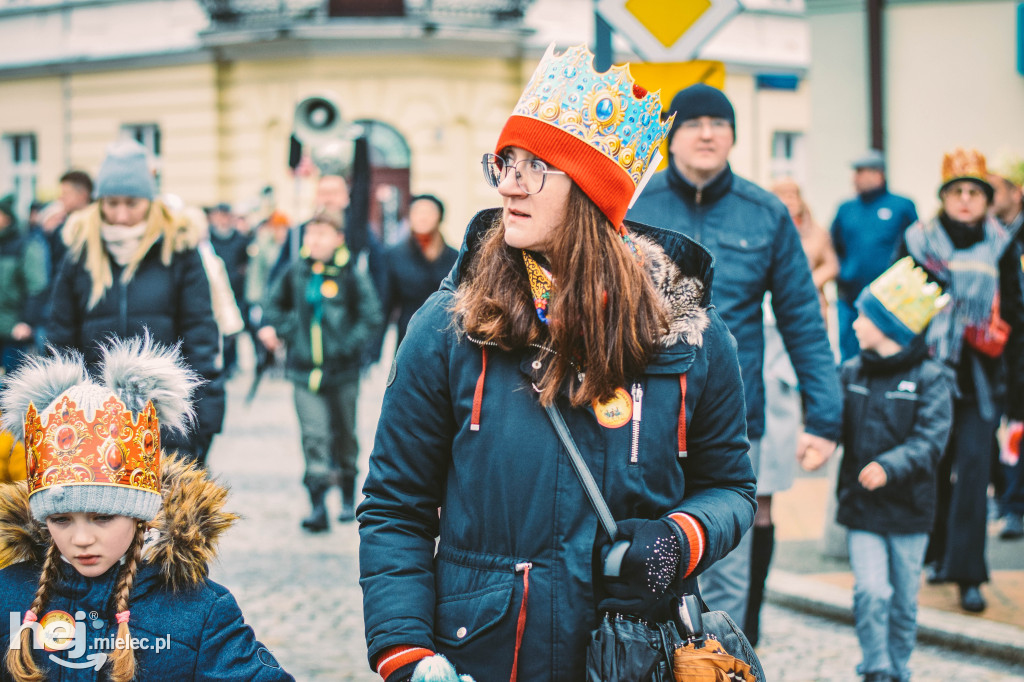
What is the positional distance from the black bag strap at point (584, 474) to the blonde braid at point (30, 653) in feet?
3.86

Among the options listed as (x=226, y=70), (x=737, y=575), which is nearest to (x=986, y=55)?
(x=737, y=575)

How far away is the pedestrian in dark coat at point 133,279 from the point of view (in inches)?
211

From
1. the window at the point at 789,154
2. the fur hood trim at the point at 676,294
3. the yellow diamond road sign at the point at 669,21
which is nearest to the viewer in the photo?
the fur hood trim at the point at 676,294

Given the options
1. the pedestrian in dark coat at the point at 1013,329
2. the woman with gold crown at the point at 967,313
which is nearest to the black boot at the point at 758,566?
the woman with gold crown at the point at 967,313

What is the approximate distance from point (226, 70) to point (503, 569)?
2394cm

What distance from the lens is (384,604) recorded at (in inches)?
93.2

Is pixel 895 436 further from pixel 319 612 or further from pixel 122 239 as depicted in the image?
pixel 122 239

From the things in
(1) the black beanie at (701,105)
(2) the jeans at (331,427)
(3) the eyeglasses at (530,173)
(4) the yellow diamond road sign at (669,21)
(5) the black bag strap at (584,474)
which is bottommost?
(2) the jeans at (331,427)

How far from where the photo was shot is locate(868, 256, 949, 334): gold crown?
4980 millimetres

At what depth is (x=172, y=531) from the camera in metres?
2.78

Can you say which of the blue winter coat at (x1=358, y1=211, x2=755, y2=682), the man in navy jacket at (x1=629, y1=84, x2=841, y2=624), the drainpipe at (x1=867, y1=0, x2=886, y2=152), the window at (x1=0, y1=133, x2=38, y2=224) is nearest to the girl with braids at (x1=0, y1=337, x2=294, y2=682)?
the blue winter coat at (x1=358, y1=211, x2=755, y2=682)

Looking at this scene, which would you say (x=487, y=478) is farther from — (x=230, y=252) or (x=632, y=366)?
(x=230, y=252)

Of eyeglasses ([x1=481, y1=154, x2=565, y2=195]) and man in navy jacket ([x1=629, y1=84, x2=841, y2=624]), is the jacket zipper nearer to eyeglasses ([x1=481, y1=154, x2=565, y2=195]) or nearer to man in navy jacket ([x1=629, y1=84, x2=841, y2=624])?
eyeglasses ([x1=481, y1=154, x2=565, y2=195])

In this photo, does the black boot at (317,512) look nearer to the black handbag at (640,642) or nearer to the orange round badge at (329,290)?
the orange round badge at (329,290)
